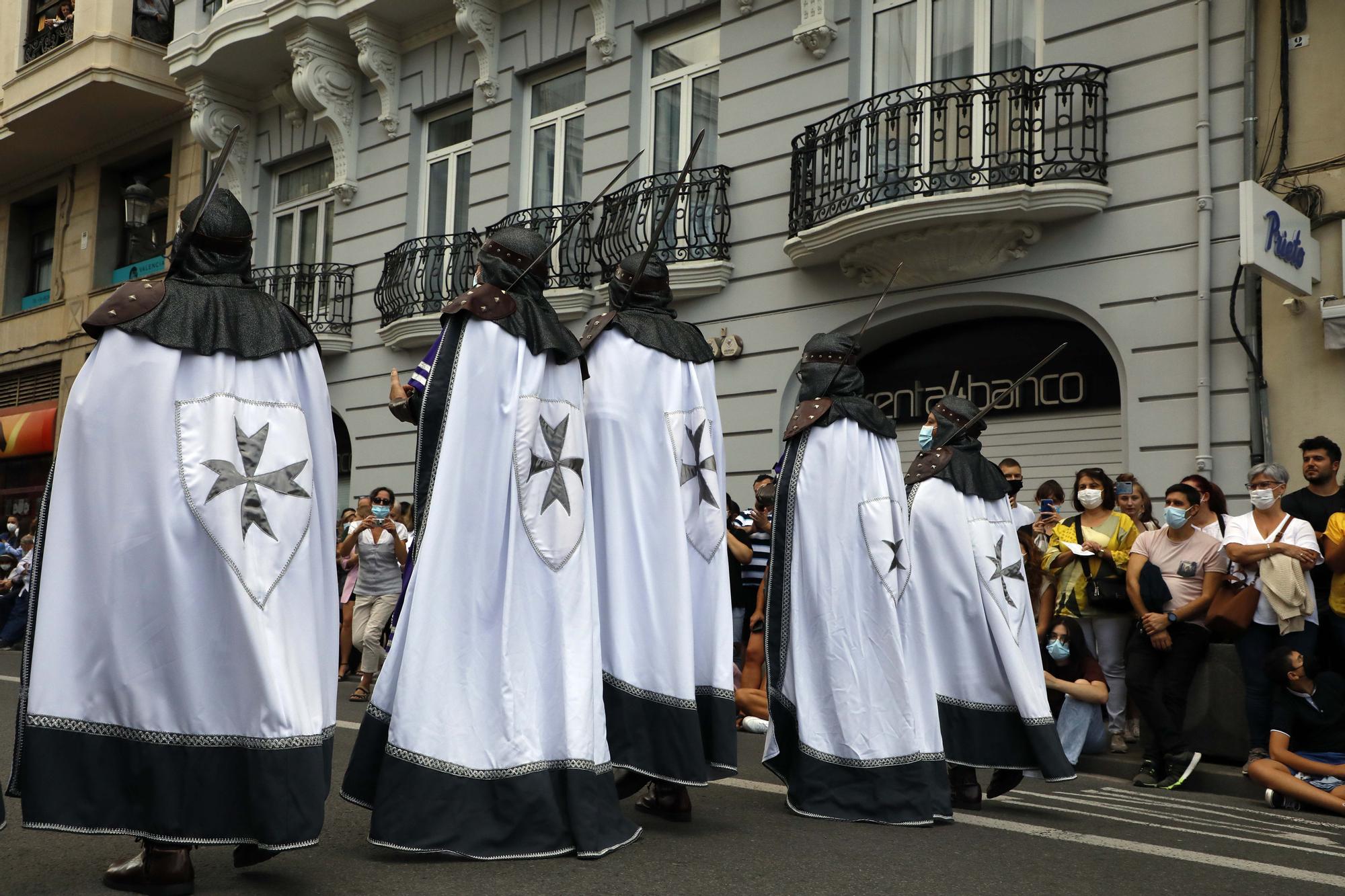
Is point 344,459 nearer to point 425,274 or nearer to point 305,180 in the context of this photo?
point 425,274

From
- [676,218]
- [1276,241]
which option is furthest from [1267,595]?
[676,218]

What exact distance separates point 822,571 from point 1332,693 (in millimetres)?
3347

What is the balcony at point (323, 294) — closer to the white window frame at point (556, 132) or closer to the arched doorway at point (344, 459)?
the arched doorway at point (344, 459)

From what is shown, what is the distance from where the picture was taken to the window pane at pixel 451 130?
17.7m

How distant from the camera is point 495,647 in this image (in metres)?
4.73

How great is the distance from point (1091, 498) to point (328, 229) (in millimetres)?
12893

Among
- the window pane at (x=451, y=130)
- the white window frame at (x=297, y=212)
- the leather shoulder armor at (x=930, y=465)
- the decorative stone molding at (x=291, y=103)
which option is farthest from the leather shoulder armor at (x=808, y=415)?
the decorative stone molding at (x=291, y=103)

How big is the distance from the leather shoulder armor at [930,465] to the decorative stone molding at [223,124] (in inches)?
598

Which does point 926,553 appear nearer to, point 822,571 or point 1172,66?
point 822,571

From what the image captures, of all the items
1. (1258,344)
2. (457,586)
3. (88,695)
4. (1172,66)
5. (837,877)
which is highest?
(1172,66)

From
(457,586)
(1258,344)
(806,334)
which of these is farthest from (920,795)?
(806,334)

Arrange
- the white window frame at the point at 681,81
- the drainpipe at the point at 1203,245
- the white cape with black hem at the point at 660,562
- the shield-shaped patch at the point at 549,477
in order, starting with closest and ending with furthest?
the shield-shaped patch at the point at 549,477, the white cape with black hem at the point at 660,562, the drainpipe at the point at 1203,245, the white window frame at the point at 681,81

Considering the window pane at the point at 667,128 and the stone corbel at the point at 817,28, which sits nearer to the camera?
the stone corbel at the point at 817,28

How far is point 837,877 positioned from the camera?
450 centimetres
